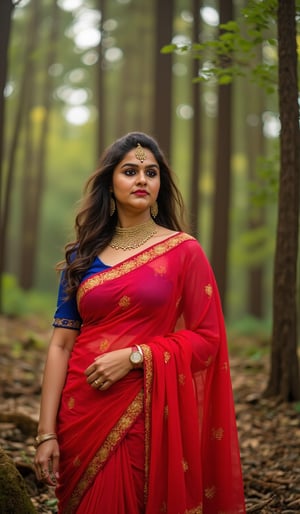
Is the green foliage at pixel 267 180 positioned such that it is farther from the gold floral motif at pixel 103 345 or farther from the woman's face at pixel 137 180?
the gold floral motif at pixel 103 345

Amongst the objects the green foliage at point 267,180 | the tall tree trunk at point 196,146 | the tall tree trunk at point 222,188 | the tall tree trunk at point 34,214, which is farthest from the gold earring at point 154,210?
the tall tree trunk at point 34,214

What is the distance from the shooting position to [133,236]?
2.74 metres

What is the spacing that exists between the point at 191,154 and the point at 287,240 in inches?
302

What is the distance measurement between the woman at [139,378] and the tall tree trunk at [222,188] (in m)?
6.77

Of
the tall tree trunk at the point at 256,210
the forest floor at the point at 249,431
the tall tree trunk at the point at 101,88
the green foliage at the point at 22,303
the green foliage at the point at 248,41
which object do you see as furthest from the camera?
the tall tree trunk at the point at 256,210

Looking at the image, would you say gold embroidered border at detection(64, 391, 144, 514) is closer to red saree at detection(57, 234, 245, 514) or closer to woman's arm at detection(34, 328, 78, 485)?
red saree at detection(57, 234, 245, 514)

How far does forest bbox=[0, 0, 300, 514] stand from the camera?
415 centimetres

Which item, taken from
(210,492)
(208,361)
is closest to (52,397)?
(208,361)

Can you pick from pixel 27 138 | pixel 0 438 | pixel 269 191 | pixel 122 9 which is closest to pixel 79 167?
pixel 27 138

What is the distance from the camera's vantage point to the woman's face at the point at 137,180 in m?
2.63

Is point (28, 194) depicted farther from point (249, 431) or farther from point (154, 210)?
point (154, 210)

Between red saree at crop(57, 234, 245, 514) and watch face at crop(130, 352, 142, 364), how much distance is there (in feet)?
0.12

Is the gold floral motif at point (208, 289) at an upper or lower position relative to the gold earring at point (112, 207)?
lower

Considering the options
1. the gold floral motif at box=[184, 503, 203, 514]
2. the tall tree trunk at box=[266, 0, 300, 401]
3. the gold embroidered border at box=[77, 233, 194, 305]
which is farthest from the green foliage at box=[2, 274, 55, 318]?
the gold floral motif at box=[184, 503, 203, 514]
